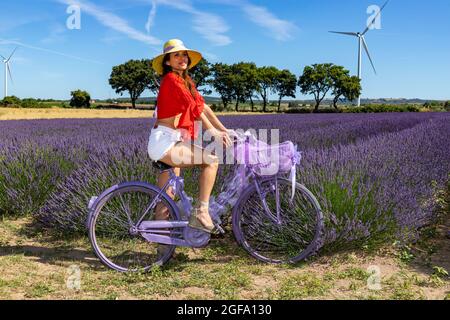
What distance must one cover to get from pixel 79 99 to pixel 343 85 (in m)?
45.6

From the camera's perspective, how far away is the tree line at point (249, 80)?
73.6m

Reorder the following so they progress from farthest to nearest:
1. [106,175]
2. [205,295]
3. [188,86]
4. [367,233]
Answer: [106,175] < [367,233] < [188,86] < [205,295]

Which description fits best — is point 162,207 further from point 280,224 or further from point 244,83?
point 244,83

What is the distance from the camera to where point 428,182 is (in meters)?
4.55

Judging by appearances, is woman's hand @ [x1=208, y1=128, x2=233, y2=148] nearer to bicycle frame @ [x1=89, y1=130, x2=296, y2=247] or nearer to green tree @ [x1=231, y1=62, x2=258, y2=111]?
bicycle frame @ [x1=89, y1=130, x2=296, y2=247]

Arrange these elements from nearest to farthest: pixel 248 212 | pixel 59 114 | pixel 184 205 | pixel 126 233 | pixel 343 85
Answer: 1. pixel 184 205
2. pixel 248 212
3. pixel 126 233
4. pixel 59 114
5. pixel 343 85

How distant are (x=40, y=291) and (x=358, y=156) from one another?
3023 mm

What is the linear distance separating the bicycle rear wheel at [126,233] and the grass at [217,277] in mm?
122

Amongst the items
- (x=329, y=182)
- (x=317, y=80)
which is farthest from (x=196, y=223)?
(x=317, y=80)

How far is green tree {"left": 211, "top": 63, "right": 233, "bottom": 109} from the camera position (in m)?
75.0

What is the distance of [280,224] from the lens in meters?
3.42

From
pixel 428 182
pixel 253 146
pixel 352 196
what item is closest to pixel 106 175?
pixel 253 146

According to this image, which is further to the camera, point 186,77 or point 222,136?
point 186,77

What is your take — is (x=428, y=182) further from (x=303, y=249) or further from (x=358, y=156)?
(x=303, y=249)
